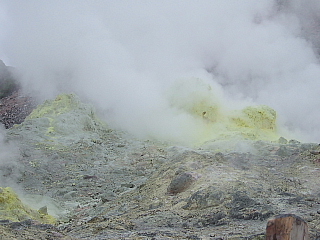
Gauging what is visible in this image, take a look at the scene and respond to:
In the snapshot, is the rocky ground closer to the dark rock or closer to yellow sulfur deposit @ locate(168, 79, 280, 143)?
the dark rock

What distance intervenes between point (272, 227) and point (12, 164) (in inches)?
329

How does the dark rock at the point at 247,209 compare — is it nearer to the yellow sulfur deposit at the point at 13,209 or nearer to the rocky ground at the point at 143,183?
the rocky ground at the point at 143,183

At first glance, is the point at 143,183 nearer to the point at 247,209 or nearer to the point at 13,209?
the point at 13,209

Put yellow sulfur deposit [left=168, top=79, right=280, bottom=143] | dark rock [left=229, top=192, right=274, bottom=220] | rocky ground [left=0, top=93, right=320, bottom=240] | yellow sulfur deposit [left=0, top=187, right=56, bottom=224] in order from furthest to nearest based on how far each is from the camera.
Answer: yellow sulfur deposit [left=168, top=79, right=280, bottom=143] → yellow sulfur deposit [left=0, top=187, right=56, bottom=224] → dark rock [left=229, top=192, right=274, bottom=220] → rocky ground [left=0, top=93, right=320, bottom=240]

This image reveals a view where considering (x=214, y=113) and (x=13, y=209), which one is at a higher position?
(x=214, y=113)

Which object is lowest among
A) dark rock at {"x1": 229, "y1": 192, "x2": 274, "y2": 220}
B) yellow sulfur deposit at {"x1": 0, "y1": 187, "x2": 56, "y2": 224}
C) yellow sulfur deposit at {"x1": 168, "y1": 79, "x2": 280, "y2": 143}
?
yellow sulfur deposit at {"x1": 0, "y1": 187, "x2": 56, "y2": 224}

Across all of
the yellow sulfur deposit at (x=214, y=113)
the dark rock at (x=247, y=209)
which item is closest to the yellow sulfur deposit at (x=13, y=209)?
the dark rock at (x=247, y=209)

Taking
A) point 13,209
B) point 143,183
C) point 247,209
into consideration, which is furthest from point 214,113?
point 13,209

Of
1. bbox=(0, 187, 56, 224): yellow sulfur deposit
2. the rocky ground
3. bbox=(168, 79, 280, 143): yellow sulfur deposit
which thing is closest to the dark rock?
the rocky ground

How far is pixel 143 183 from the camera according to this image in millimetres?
8547

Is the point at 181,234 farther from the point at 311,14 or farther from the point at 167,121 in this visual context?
the point at 311,14

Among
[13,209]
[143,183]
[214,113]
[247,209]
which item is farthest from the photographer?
[214,113]

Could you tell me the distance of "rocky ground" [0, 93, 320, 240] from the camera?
14.7 feet

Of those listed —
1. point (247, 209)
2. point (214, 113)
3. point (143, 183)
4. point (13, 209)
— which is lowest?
point (13, 209)
